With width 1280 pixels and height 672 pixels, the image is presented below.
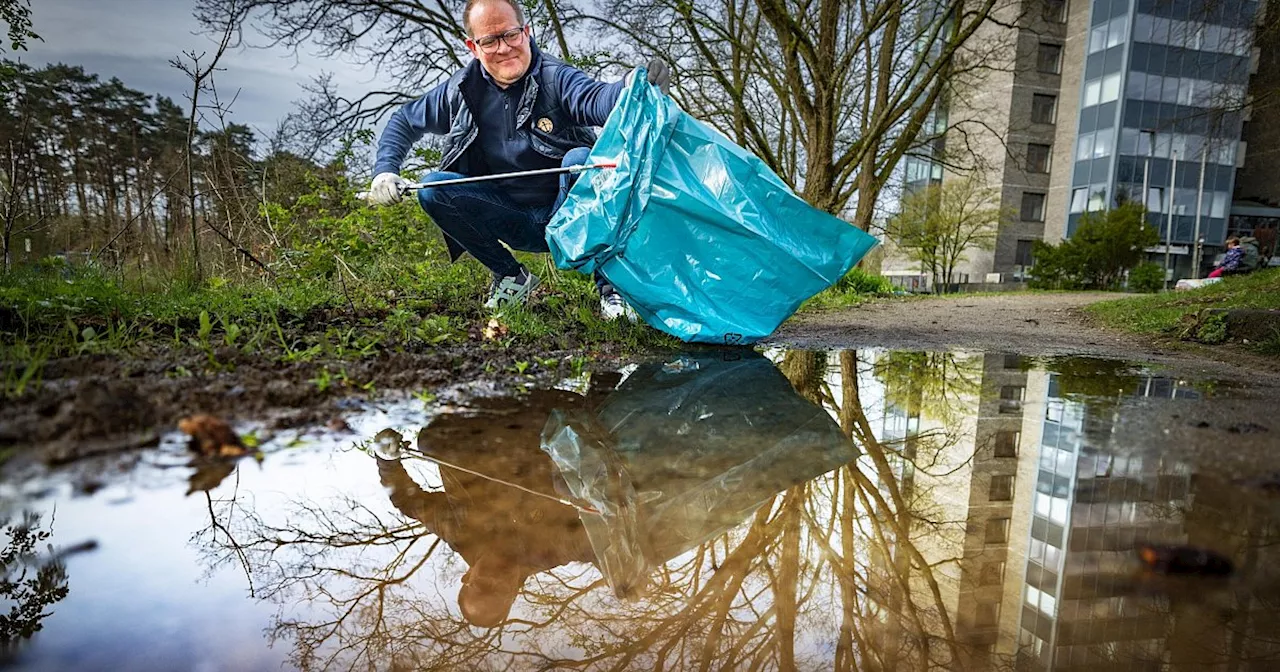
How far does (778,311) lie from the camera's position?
10.8 ft

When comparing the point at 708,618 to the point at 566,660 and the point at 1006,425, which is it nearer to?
the point at 566,660

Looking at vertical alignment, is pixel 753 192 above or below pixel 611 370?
above

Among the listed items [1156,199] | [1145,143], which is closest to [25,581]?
[1145,143]

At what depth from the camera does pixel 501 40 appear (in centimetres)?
317

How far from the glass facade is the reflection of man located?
92.6 feet

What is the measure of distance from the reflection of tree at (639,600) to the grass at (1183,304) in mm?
4585

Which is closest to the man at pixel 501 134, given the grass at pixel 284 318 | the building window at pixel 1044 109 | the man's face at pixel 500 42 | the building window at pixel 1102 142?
the man's face at pixel 500 42

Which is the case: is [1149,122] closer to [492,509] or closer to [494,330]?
[494,330]

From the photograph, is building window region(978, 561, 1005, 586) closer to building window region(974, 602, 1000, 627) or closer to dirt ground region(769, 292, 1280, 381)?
building window region(974, 602, 1000, 627)

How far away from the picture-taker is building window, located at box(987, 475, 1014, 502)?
4.06 feet

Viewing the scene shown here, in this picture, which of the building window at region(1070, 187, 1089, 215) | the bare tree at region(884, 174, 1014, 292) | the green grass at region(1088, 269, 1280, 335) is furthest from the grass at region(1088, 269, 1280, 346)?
the building window at region(1070, 187, 1089, 215)

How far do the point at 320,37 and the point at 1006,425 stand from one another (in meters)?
10.1

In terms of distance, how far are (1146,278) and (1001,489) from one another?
72.1ft

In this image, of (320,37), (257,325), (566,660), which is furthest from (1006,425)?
(320,37)
